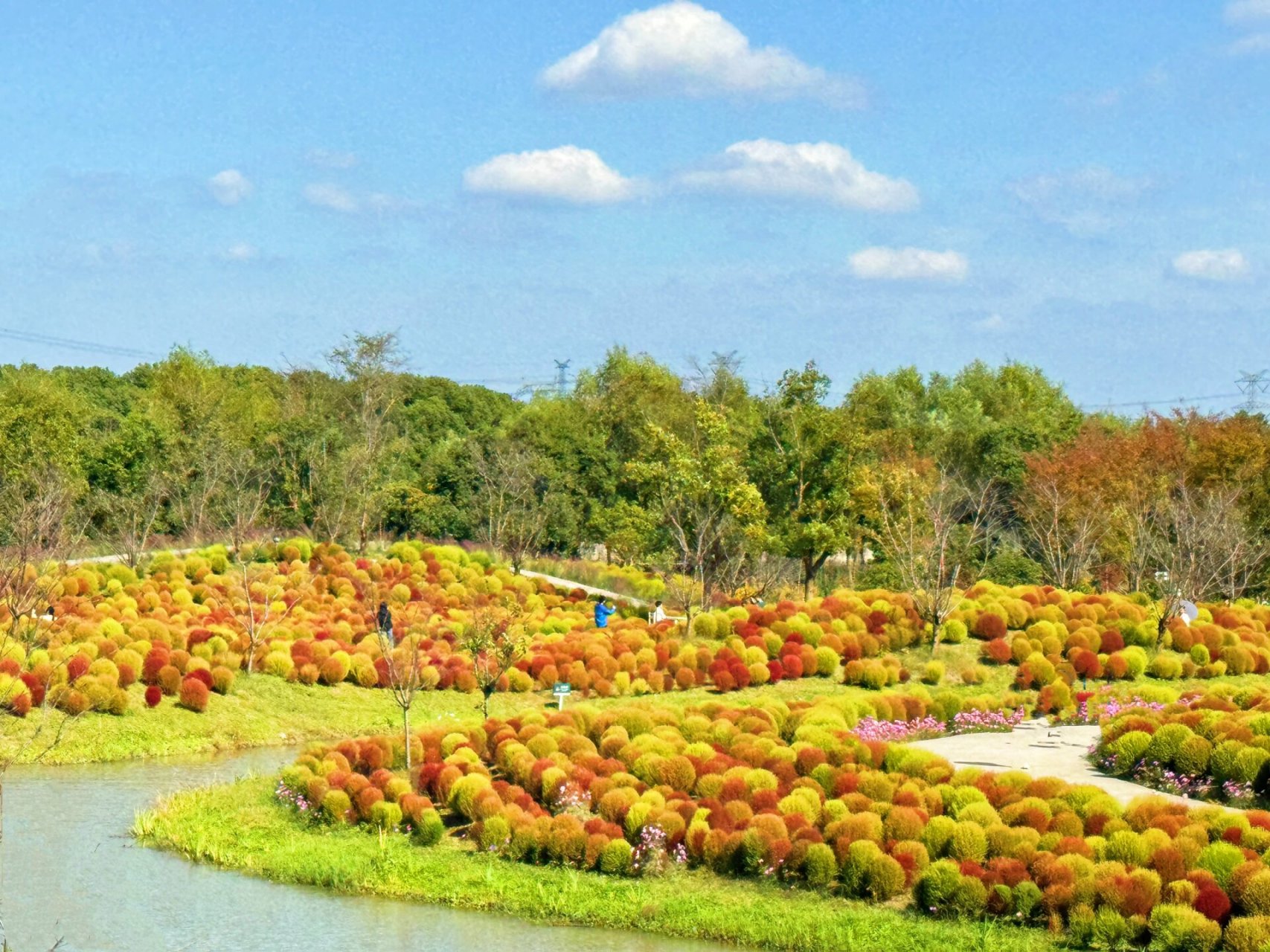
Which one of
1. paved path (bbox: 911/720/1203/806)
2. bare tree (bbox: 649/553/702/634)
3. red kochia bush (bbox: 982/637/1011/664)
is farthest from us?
bare tree (bbox: 649/553/702/634)

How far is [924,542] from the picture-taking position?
37.9 m

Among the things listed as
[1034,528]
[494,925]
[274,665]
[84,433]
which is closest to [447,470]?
[84,433]

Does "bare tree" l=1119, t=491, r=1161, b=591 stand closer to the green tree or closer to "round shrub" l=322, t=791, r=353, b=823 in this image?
the green tree

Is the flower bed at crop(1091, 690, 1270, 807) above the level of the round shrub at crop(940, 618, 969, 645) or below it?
below

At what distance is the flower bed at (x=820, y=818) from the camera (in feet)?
51.9

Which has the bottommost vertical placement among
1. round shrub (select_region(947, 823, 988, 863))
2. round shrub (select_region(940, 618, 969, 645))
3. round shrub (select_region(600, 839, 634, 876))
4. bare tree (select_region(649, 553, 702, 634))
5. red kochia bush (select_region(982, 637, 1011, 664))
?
round shrub (select_region(600, 839, 634, 876))

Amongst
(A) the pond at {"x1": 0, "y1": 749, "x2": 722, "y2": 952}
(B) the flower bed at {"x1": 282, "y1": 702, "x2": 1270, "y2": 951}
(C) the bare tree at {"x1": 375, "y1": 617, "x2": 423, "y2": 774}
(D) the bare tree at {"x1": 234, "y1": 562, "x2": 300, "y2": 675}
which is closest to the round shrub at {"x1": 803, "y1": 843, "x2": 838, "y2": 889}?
(B) the flower bed at {"x1": 282, "y1": 702, "x2": 1270, "y2": 951}

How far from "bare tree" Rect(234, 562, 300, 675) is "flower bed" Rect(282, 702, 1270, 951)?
850 centimetres

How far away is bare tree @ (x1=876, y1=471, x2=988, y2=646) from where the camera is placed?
34062mm

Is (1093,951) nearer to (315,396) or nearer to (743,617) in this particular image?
(743,617)

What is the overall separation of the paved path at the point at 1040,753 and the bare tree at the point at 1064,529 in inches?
680

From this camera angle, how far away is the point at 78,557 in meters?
44.8

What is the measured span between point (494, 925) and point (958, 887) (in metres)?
4.85

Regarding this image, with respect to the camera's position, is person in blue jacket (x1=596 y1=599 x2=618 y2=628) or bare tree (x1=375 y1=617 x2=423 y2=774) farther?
person in blue jacket (x1=596 y1=599 x2=618 y2=628)
